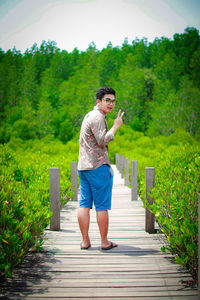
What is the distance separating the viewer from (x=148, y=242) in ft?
13.9

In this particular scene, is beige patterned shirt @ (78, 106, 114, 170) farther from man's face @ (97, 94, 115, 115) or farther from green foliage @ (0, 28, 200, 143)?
green foliage @ (0, 28, 200, 143)

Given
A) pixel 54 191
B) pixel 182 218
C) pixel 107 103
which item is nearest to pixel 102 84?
pixel 54 191

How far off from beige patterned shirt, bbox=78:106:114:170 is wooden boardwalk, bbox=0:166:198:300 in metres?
1.05

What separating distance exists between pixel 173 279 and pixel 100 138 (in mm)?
1606

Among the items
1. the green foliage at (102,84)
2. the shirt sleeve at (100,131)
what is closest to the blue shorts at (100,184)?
the shirt sleeve at (100,131)

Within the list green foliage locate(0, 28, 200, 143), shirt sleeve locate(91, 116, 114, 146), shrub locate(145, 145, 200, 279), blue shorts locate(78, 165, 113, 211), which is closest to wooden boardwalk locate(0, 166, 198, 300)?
shrub locate(145, 145, 200, 279)

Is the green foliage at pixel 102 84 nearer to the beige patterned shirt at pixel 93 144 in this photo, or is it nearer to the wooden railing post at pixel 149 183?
the wooden railing post at pixel 149 183

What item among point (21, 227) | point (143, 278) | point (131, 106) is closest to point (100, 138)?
point (21, 227)

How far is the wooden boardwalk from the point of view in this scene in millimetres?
2752

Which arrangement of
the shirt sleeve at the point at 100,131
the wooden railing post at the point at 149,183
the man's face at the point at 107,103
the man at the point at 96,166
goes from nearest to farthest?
the shirt sleeve at the point at 100,131, the man at the point at 96,166, the man's face at the point at 107,103, the wooden railing post at the point at 149,183

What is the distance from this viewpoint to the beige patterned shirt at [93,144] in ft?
12.0

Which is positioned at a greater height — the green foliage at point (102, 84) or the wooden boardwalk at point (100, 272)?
the green foliage at point (102, 84)

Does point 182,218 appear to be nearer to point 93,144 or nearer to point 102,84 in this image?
point 93,144

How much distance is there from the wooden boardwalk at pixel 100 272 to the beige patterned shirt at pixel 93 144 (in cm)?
105
